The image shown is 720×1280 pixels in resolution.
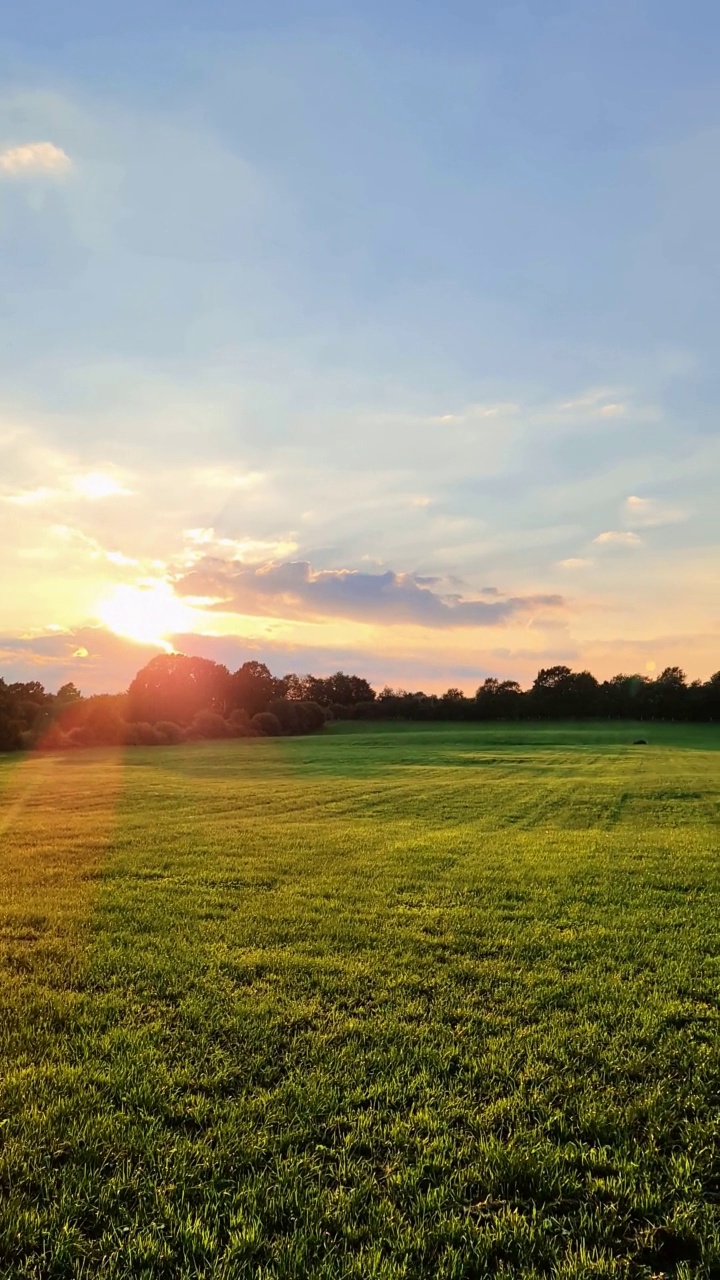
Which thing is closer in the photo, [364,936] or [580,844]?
[364,936]

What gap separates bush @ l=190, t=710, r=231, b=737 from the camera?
73625 millimetres

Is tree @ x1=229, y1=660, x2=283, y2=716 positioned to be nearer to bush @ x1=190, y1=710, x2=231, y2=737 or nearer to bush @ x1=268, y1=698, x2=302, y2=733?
bush @ x1=268, y1=698, x2=302, y2=733

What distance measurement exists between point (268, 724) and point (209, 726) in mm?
8633

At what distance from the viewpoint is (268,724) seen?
81312 millimetres

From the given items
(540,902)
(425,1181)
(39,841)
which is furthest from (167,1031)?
(39,841)

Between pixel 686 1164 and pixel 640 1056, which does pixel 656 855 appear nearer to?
pixel 640 1056

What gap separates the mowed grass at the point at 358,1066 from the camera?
3.88m

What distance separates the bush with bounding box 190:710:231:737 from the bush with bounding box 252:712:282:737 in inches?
199

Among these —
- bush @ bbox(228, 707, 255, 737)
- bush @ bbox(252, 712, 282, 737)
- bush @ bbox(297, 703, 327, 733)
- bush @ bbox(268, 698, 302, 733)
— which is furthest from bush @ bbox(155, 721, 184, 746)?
bush @ bbox(297, 703, 327, 733)

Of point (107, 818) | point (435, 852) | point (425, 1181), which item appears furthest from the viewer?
point (107, 818)

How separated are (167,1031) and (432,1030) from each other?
2.30m

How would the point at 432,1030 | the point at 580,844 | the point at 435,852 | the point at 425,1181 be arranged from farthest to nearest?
the point at 580,844, the point at 435,852, the point at 432,1030, the point at 425,1181

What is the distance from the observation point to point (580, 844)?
49.6ft

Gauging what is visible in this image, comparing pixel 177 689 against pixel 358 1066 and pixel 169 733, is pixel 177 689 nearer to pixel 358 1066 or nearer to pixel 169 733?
pixel 169 733
